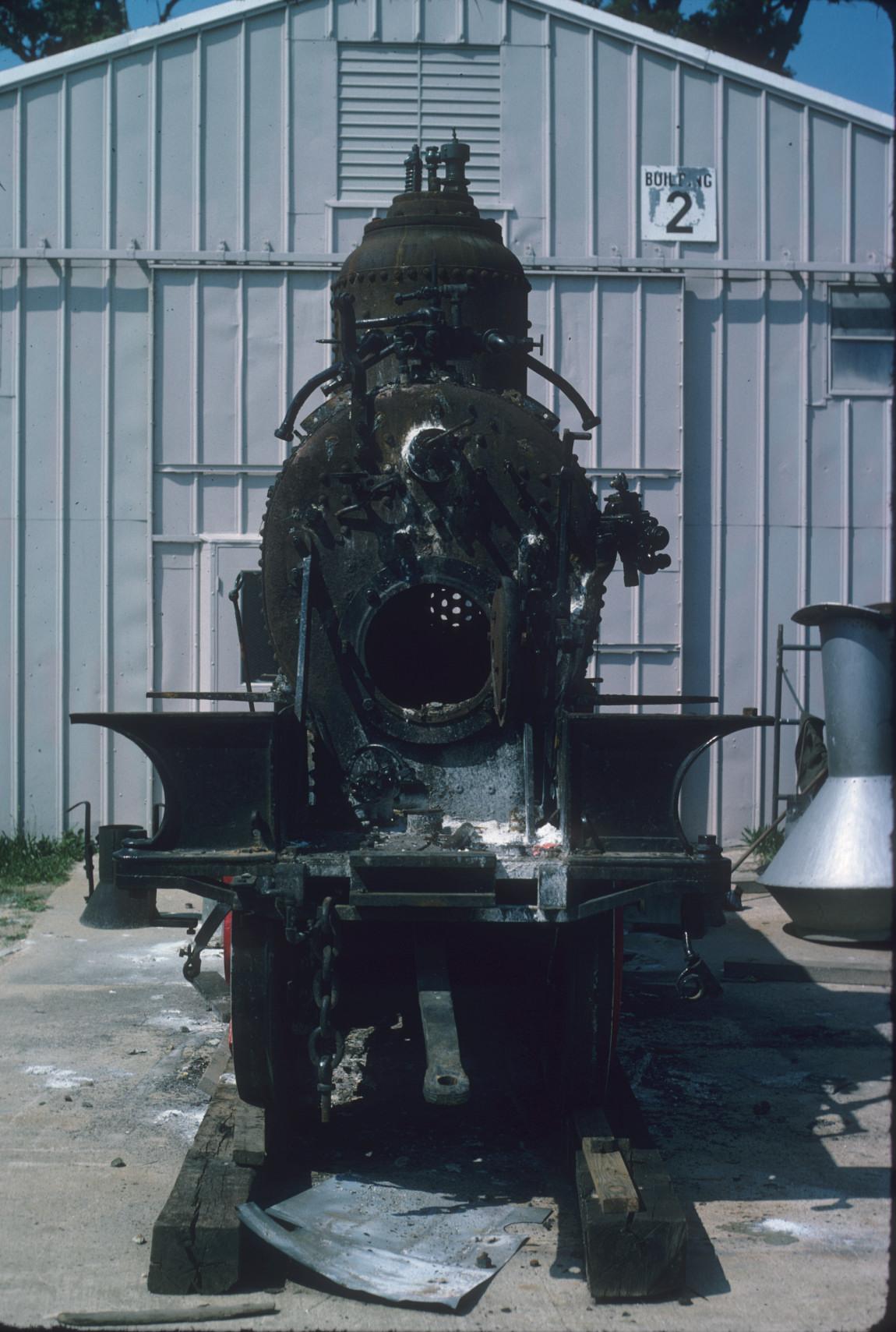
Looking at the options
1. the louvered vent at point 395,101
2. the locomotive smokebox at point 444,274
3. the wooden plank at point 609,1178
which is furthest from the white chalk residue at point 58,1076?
the louvered vent at point 395,101

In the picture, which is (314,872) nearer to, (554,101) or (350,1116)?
(350,1116)

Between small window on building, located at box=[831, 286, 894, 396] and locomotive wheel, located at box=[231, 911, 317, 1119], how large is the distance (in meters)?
8.13

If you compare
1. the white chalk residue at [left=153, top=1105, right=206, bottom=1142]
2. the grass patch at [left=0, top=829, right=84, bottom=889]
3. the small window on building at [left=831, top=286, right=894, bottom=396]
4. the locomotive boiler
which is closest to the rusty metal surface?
the locomotive boiler

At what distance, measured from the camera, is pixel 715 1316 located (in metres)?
3.78

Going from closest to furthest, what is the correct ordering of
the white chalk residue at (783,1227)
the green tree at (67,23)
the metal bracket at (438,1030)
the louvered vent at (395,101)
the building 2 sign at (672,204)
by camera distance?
the metal bracket at (438,1030)
the white chalk residue at (783,1227)
the louvered vent at (395,101)
the building 2 sign at (672,204)
the green tree at (67,23)

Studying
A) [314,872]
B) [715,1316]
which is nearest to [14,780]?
[314,872]

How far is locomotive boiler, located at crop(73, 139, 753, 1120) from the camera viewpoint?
14.5 ft

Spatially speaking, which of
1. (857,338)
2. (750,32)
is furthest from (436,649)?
(750,32)

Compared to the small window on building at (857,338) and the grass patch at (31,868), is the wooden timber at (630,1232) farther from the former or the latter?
the small window on building at (857,338)

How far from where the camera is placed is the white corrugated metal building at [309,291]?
10.8m

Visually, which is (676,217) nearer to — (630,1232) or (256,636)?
(256,636)

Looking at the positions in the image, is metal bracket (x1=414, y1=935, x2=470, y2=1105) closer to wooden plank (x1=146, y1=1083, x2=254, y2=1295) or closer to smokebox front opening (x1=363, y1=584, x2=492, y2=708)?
wooden plank (x1=146, y1=1083, x2=254, y2=1295)

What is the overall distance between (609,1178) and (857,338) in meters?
8.72

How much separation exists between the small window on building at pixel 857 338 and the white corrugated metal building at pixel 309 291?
0.21m
